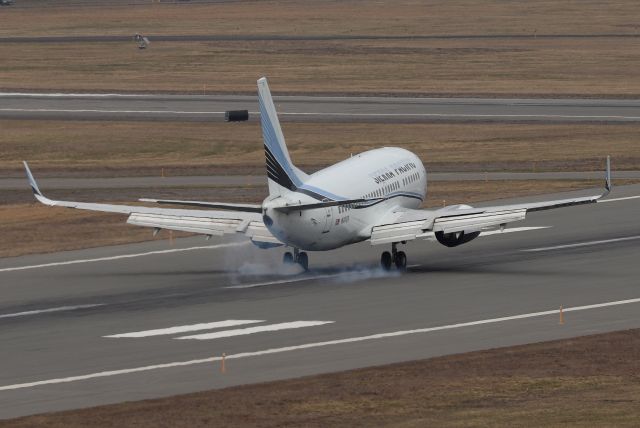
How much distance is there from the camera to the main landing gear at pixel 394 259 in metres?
68.4

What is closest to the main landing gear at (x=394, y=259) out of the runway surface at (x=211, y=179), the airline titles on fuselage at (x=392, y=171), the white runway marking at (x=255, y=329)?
the airline titles on fuselage at (x=392, y=171)

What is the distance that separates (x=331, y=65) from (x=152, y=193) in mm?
80914

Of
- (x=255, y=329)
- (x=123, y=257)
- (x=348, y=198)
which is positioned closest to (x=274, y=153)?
(x=348, y=198)

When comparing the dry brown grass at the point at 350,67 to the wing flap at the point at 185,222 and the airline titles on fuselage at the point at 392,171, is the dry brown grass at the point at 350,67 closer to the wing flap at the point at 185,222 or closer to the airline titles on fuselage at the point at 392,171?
the airline titles on fuselage at the point at 392,171

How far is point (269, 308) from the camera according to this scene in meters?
60.4

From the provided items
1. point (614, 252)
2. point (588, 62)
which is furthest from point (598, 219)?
point (588, 62)

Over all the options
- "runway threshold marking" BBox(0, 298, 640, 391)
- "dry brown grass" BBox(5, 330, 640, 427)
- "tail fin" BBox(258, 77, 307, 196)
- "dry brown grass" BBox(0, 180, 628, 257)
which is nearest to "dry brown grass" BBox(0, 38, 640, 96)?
"dry brown grass" BBox(0, 180, 628, 257)

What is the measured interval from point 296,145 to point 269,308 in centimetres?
5719

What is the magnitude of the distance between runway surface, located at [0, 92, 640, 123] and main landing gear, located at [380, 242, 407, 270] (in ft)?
197

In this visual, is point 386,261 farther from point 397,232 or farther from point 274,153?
point 274,153

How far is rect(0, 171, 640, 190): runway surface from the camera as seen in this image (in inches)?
3907

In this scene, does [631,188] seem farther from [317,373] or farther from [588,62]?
[588,62]

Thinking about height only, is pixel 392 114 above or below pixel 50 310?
above

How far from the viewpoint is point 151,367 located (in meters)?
49.5
